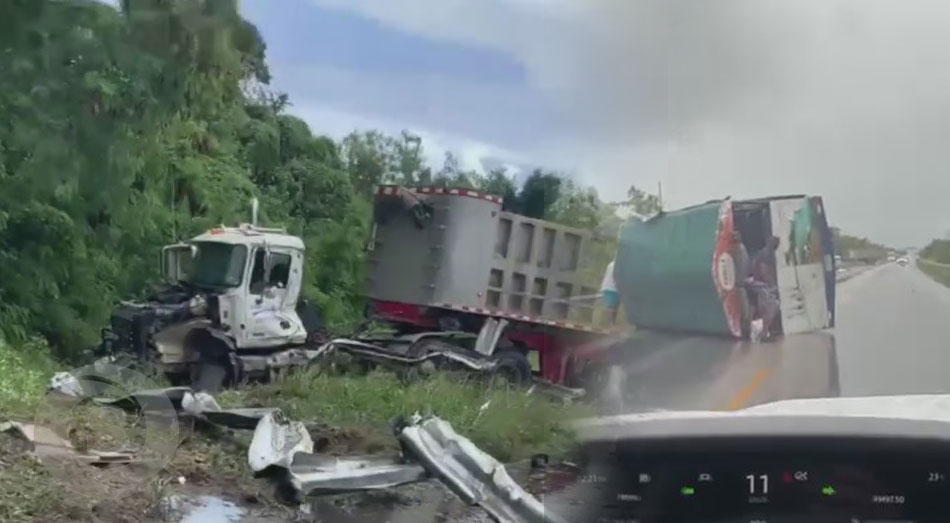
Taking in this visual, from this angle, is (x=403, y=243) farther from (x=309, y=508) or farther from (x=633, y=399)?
(x=633, y=399)

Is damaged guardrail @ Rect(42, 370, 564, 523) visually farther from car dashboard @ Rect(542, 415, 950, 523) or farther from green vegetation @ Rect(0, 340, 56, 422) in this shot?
car dashboard @ Rect(542, 415, 950, 523)

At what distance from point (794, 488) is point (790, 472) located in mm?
23

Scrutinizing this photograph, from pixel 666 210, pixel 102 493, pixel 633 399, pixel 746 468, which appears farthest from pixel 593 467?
pixel 102 493

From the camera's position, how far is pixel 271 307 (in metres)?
5.50

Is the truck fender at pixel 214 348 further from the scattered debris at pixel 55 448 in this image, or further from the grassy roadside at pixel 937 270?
the grassy roadside at pixel 937 270

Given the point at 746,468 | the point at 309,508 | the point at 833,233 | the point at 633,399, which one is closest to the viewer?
the point at 746,468

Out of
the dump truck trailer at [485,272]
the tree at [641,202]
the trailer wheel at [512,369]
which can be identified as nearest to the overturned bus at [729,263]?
the tree at [641,202]

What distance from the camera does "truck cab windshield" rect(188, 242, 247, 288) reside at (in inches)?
209

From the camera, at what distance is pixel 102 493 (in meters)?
3.96

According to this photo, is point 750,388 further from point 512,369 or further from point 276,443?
point 276,443

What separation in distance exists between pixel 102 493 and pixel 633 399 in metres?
2.54

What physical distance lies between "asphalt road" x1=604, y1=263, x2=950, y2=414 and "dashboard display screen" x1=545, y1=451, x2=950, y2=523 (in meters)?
0.15

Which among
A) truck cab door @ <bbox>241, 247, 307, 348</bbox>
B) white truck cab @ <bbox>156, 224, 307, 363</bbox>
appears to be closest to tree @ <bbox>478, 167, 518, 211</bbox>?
white truck cab @ <bbox>156, 224, 307, 363</bbox>

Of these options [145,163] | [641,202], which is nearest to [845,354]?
[641,202]
